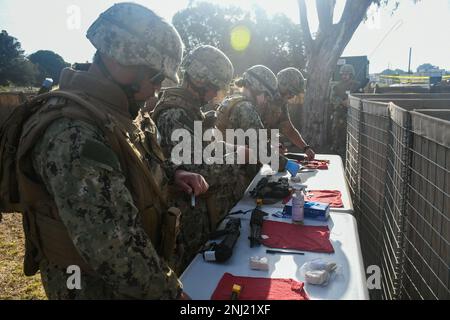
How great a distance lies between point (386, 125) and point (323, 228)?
3.43 feet

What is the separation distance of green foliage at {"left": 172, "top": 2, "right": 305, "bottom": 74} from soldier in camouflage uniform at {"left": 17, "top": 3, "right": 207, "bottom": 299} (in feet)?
103

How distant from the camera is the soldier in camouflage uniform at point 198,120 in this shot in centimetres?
272

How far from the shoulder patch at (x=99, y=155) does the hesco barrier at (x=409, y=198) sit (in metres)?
1.22

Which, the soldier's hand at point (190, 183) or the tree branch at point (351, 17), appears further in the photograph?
the tree branch at point (351, 17)

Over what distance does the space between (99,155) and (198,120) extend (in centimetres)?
151

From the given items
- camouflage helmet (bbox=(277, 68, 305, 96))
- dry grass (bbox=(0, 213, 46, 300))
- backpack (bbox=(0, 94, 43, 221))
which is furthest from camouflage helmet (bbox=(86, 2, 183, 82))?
camouflage helmet (bbox=(277, 68, 305, 96))

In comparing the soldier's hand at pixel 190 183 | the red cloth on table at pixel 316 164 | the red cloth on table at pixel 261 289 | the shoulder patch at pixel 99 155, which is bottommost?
the red cloth on table at pixel 261 289

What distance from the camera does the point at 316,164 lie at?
446cm

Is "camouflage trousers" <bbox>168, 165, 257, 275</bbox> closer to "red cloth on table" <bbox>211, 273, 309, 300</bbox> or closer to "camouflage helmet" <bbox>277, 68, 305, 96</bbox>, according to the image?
"red cloth on table" <bbox>211, 273, 309, 300</bbox>

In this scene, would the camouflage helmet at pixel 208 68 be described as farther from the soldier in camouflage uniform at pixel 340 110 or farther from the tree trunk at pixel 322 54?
the soldier in camouflage uniform at pixel 340 110

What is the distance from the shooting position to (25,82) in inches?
963

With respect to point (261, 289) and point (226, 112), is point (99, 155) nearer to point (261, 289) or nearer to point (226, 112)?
point (261, 289)

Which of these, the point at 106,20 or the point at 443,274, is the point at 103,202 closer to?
the point at 106,20

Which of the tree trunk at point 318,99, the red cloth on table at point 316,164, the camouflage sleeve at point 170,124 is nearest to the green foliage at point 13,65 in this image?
the tree trunk at point 318,99
